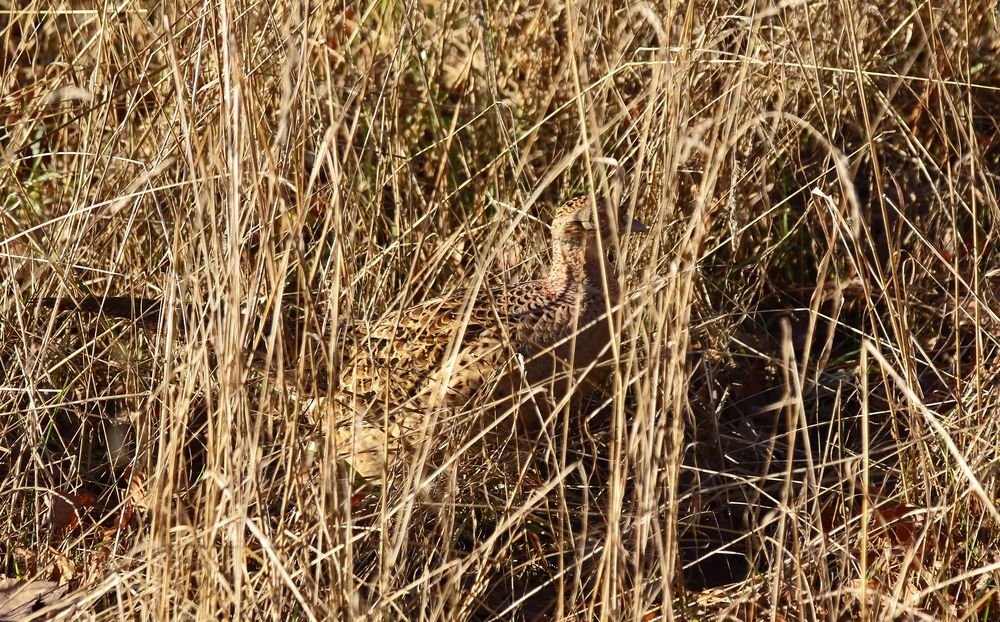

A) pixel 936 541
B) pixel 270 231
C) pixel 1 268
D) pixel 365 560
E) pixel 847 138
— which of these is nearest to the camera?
pixel 270 231

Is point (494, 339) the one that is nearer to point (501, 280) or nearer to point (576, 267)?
point (501, 280)

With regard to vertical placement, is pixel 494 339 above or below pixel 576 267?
below

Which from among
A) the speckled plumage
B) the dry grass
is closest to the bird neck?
the speckled plumage

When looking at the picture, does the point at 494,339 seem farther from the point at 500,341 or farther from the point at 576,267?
the point at 576,267

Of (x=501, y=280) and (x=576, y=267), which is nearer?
(x=501, y=280)

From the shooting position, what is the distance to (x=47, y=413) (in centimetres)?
298

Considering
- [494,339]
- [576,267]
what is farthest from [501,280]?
[576,267]

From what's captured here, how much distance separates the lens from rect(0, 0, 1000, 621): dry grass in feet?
6.77

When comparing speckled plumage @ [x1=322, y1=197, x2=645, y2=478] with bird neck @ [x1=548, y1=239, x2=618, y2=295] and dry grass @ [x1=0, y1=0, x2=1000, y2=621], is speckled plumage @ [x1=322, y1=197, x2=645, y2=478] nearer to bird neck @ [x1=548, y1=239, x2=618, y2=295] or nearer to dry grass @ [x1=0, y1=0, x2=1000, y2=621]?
bird neck @ [x1=548, y1=239, x2=618, y2=295]

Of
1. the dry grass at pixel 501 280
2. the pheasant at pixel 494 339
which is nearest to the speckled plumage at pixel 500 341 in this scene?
the pheasant at pixel 494 339

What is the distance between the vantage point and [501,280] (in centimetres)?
312

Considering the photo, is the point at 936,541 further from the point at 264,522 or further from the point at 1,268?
the point at 1,268

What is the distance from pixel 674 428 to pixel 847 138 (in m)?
2.17

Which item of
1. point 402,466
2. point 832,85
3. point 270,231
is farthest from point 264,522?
point 832,85
